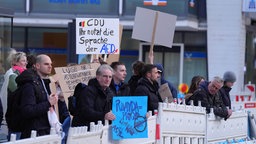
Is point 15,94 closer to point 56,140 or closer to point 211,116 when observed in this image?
point 56,140

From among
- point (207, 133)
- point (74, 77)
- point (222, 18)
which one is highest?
point (222, 18)

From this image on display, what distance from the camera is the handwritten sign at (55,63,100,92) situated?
12.9 metres

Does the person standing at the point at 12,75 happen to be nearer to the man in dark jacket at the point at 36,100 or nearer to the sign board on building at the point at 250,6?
the man in dark jacket at the point at 36,100

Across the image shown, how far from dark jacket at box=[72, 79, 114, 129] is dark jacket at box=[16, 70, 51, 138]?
0.59 metres

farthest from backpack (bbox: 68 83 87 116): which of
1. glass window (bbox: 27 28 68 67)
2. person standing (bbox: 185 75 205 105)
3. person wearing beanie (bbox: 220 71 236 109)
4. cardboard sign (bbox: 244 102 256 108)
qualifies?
glass window (bbox: 27 28 68 67)

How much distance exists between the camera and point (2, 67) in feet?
42.7

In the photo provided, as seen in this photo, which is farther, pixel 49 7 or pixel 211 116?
pixel 49 7

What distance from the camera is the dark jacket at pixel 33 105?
9.68 meters

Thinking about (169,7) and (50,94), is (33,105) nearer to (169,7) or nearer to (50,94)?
(50,94)

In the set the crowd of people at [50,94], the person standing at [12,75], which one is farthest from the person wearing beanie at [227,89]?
the person standing at [12,75]

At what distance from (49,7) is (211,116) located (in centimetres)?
1486

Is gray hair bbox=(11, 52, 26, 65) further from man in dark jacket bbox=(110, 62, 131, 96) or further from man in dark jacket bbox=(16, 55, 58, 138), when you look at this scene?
man in dark jacket bbox=(16, 55, 58, 138)

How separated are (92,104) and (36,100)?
846 mm

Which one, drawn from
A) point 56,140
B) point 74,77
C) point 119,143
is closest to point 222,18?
point 74,77
